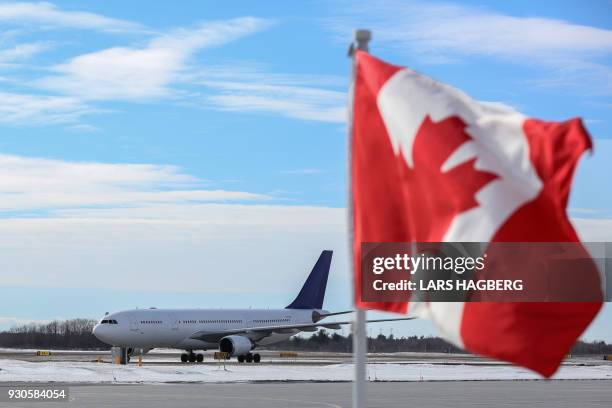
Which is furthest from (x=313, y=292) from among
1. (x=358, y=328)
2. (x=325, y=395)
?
(x=358, y=328)

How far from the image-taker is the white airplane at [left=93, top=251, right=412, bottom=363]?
60.6m

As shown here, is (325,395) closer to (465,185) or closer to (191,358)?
(465,185)

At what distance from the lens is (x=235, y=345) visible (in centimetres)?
6359

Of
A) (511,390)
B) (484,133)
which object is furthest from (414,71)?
(511,390)

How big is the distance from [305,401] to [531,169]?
70.1 feet

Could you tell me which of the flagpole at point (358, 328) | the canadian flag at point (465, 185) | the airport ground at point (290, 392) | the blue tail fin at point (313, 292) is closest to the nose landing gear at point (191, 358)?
the blue tail fin at point (313, 292)

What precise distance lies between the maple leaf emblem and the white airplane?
53.1 meters

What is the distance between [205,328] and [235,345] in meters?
2.76

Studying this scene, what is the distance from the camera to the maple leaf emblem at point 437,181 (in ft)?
22.3

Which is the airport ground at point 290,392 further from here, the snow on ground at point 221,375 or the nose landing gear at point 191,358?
the nose landing gear at point 191,358

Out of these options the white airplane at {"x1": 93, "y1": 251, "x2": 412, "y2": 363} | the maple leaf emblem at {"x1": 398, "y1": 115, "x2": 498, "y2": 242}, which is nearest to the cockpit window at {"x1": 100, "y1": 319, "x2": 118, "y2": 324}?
the white airplane at {"x1": 93, "y1": 251, "x2": 412, "y2": 363}

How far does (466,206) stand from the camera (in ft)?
22.1

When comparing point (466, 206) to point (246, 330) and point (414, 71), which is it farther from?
point (246, 330)

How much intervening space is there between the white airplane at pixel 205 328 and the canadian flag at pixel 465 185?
173ft
